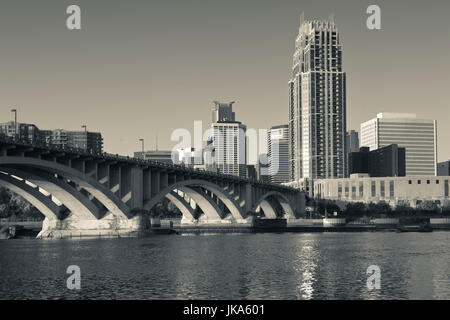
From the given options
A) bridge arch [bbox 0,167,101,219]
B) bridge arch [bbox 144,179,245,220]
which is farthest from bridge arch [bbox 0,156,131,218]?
bridge arch [bbox 144,179,245,220]

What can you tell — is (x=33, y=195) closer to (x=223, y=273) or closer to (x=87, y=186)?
(x=87, y=186)

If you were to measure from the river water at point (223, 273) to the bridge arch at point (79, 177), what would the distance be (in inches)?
449

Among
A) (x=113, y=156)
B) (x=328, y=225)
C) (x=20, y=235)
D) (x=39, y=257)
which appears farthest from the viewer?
(x=328, y=225)

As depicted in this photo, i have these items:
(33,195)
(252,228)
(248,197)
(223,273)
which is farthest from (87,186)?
(248,197)

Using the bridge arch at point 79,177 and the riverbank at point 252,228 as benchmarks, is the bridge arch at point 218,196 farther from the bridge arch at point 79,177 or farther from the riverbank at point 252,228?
the bridge arch at point 79,177

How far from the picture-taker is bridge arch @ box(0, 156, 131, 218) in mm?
83113

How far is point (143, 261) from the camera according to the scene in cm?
6600

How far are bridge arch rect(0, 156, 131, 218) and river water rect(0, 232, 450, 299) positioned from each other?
11.4 meters

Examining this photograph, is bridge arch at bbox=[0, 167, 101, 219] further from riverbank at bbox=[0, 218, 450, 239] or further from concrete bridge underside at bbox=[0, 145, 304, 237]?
riverbank at bbox=[0, 218, 450, 239]

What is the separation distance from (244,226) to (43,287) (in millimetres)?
116961

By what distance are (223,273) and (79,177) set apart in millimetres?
46119

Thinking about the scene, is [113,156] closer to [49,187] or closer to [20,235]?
[49,187]

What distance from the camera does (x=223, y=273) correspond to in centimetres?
5600
